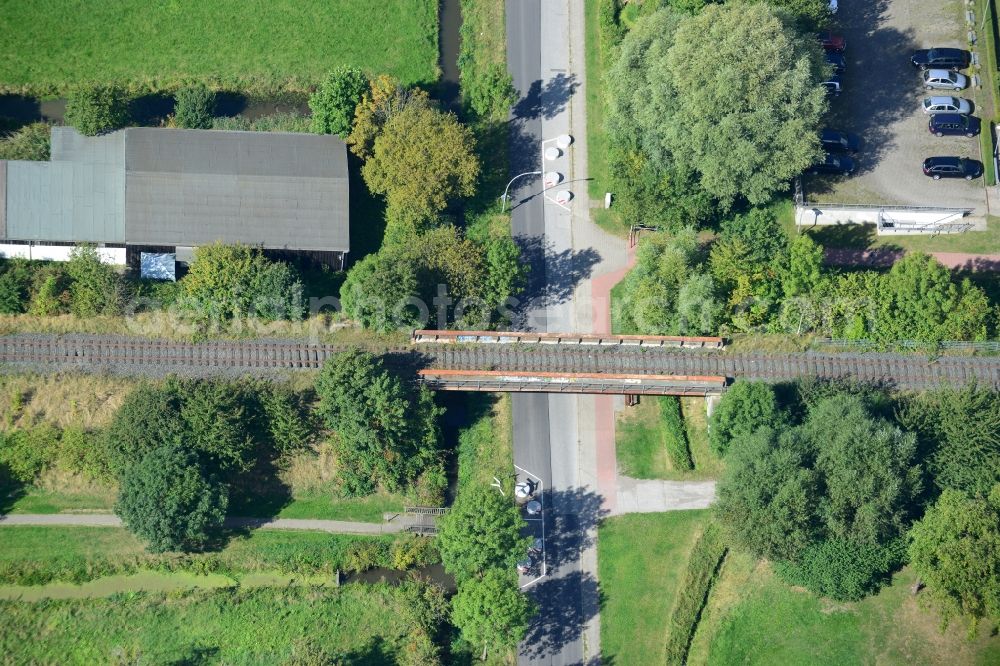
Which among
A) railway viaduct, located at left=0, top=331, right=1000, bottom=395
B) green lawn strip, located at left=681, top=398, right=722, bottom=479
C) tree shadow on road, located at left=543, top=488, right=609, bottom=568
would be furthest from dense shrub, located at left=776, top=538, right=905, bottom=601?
tree shadow on road, located at left=543, top=488, right=609, bottom=568

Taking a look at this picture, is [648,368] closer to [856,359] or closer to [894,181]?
[856,359]

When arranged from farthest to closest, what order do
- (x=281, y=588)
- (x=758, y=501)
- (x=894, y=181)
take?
(x=894, y=181) < (x=281, y=588) < (x=758, y=501)

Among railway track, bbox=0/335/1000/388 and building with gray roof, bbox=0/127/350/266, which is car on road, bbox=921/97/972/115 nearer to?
railway track, bbox=0/335/1000/388

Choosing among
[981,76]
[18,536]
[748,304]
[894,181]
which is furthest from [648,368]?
[18,536]

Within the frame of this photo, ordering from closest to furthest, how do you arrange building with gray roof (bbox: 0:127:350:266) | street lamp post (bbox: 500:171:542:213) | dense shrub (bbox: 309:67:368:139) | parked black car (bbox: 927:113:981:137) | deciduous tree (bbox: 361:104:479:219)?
deciduous tree (bbox: 361:104:479:219)
building with gray roof (bbox: 0:127:350:266)
dense shrub (bbox: 309:67:368:139)
street lamp post (bbox: 500:171:542:213)
parked black car (bbox: 927:113:981:137)

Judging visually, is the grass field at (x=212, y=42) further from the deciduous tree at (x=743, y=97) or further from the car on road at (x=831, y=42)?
the car on road at (x=831, y=42)

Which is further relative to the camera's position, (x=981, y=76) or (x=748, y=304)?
(x=981, y=76)

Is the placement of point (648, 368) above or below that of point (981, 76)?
below

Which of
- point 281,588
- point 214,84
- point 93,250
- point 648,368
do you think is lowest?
point 281,588
